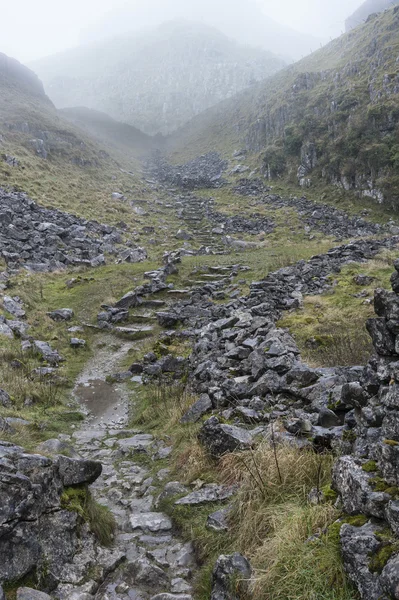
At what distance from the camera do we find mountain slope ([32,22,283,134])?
138 m

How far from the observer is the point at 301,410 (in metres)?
7.62

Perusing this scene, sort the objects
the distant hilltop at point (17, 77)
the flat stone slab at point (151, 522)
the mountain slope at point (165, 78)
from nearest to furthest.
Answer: the flat stone slab at point (151, 522)
the distant hilltop at point (17, 77)
the mountain slope at point (165, 78)

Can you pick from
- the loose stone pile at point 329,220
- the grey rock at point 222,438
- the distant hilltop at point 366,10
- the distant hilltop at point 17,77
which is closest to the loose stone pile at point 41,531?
the grey rock at point 222,438

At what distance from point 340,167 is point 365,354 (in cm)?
3970

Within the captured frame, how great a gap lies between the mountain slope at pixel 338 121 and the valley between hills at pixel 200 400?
81 cm

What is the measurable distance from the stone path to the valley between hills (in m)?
0.03

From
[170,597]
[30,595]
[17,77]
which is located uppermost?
[17,77]

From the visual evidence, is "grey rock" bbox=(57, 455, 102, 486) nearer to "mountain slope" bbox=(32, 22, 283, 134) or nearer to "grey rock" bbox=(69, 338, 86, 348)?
"grey rock" bbox=(69, 338, 86, 348)

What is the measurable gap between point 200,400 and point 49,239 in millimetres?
24310

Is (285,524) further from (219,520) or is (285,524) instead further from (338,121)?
(338,121)

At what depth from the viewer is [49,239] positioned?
2997 cm

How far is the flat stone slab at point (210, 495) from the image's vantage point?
6.07 meters

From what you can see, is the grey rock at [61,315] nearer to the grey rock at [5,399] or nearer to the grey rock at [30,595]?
the grey rock at [5,399]

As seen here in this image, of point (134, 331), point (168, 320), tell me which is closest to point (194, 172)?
point (168, 320)
